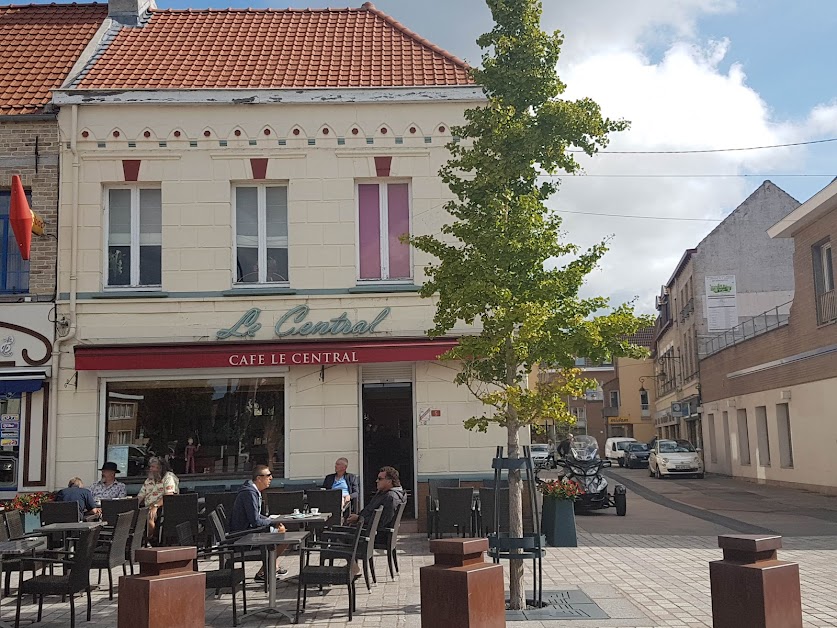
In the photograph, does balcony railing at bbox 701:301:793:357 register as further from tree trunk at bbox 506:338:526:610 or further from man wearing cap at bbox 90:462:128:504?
man wearing cap at bbox 90:462:128:504

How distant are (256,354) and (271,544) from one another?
5.74m

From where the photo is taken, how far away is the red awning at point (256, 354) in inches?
555

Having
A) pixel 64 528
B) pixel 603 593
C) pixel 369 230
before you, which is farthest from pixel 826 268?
pixel 64 528

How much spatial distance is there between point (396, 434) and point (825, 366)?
1470 cm

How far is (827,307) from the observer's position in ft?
79.5

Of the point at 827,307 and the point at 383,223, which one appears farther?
the point at 827,307

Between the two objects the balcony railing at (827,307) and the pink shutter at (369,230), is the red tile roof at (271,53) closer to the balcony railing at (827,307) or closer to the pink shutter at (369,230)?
the pink shutter at (369,230)

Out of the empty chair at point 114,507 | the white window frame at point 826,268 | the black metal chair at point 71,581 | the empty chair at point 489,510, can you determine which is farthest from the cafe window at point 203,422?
the white window frame at point 826,268

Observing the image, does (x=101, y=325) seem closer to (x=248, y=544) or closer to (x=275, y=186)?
(x=275, y=186)

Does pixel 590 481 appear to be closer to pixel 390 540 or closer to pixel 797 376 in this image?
pixel 390 540

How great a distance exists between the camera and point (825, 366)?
24250 millimetres

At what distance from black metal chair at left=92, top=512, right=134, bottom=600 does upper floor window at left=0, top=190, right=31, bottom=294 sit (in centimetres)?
620

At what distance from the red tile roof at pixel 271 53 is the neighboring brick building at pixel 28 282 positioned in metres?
1.10

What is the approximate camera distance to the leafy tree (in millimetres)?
8938
